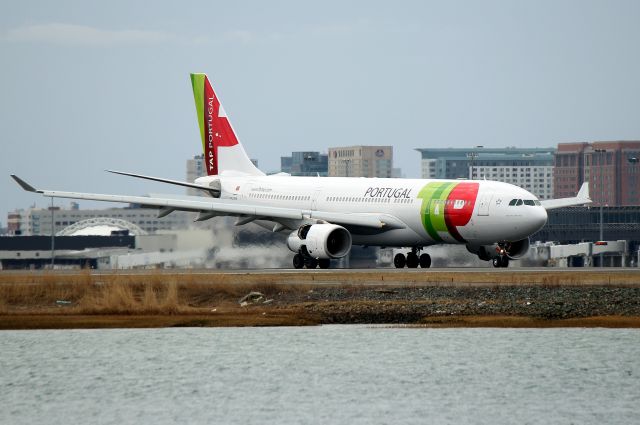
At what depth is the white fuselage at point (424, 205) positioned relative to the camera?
61219 millimetres

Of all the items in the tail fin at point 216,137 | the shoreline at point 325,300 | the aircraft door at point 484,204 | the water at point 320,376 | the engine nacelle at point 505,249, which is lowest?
the water at point 320,376

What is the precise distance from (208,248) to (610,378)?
37.0m

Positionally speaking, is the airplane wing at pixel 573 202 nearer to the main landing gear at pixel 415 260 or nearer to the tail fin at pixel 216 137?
the main landing gear at pixel 415 260

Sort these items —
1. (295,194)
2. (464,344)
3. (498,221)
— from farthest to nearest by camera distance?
(295,194)
(498,221)
(464,344)

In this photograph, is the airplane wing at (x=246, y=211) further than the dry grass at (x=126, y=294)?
Yes

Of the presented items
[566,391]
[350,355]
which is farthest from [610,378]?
[350,355]

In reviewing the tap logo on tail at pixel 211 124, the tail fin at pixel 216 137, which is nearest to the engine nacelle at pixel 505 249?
the tail fin at pixel 216 137

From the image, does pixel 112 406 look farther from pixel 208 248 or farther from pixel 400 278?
pixel 208 248

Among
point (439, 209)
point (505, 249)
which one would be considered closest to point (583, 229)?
point (505, 249)

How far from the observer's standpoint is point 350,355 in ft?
136

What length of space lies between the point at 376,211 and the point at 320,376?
93.2ft

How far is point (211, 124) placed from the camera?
7694 cm

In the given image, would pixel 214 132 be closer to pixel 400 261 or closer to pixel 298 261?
pixel 298 261

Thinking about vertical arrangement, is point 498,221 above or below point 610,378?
above
